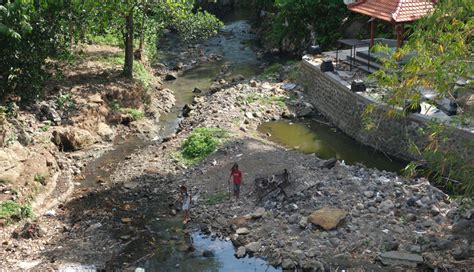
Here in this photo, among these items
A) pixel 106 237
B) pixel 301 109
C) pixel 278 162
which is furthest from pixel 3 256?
pixel 301 109

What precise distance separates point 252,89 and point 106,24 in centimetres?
760

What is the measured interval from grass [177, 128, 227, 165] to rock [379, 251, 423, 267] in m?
7.96

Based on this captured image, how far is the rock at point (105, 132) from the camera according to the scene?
21.8 m

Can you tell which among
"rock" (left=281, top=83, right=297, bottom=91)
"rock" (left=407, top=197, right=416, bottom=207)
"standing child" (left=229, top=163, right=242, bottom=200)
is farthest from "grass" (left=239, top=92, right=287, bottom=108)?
"rock" (left=407, top=197, right=416, bottom=207)

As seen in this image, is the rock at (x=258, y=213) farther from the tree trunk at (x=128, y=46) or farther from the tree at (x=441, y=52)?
the tree trunk at (x=128, y=46)

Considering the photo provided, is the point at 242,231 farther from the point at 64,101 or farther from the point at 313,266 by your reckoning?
the point at 64,101

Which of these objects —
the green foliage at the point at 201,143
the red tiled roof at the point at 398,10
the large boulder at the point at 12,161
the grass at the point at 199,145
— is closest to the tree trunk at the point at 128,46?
the green foliage at the point at 201,143

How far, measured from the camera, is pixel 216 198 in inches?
653

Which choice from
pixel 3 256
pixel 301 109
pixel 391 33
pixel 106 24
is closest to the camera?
pixel 3 256

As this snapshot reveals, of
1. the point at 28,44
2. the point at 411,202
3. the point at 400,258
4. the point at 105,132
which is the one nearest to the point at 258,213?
the point at 400,258

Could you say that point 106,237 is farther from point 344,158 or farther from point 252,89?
point 252,89

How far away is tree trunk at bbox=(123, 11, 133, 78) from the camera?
963 inches

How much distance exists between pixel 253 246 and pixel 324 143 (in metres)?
8.75

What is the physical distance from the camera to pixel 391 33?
96.0ft
